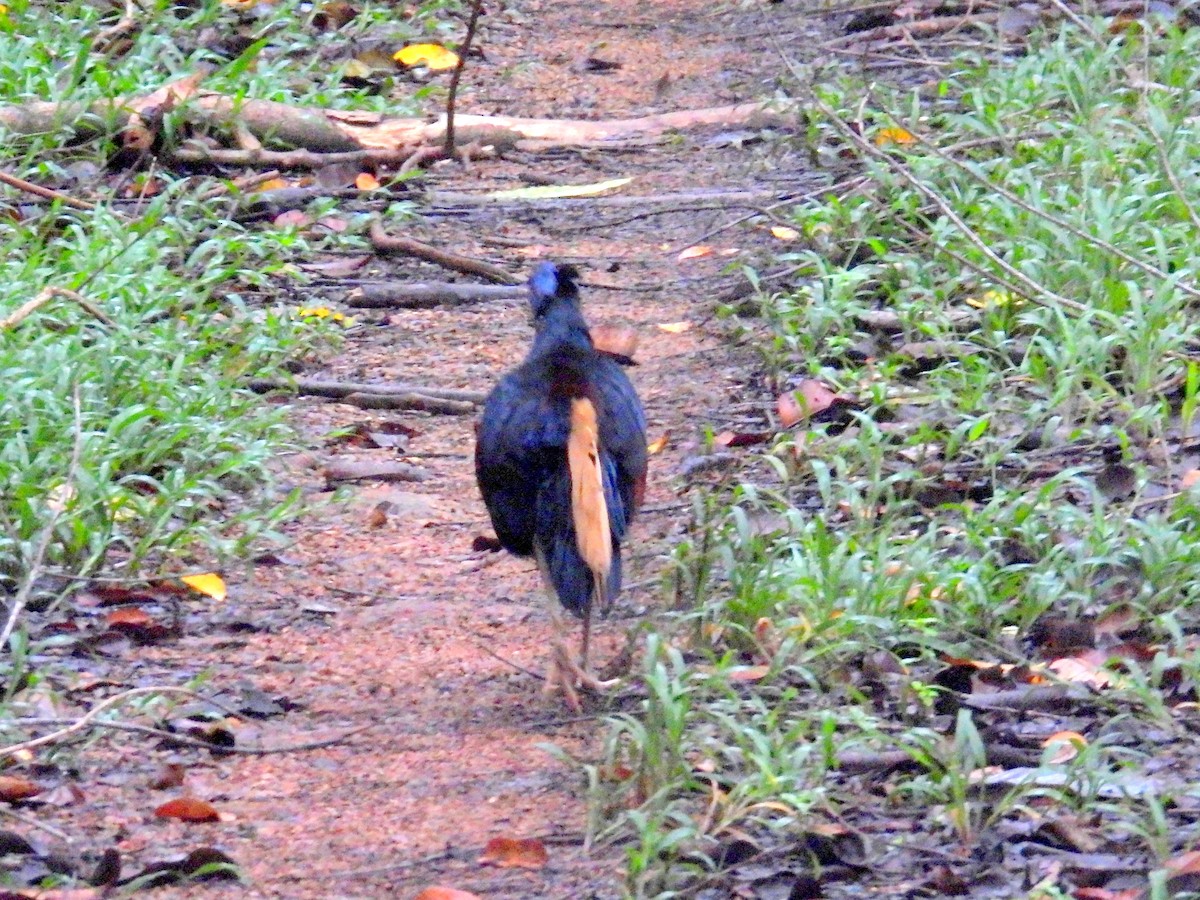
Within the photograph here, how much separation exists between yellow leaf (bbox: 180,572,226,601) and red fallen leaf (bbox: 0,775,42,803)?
40.0 inches

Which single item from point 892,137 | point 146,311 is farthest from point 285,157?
point 892,137

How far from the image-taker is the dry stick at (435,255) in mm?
6609

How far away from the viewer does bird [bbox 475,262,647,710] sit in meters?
3.75

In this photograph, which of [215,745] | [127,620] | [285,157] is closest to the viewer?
[215,745]

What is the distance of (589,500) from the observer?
3.73 m

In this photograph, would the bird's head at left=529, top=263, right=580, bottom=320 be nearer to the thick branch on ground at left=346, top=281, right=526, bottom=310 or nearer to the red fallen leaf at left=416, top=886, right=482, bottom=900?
the red fallen leaf at left=416, top=886, right=482, bottom=900

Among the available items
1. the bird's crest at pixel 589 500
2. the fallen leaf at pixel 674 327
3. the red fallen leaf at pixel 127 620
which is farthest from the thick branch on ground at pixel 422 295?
the bird's crest at pixel 589 500

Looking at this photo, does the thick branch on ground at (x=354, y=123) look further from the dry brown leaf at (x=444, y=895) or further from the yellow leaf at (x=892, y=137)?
the dry brown leaf at (x=444, y=895)

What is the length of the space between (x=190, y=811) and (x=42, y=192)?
3112 mm

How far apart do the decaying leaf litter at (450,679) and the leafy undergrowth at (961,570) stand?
15 millimetres

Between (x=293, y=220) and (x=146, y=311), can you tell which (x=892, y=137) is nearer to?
(x=293, y=220)

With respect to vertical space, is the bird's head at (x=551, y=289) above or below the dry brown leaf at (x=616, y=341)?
above

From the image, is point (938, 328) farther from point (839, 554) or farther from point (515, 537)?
point (515, 537)

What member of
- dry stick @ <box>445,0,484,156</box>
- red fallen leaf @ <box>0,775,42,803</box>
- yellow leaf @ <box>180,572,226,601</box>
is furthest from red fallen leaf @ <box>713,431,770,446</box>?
dry stick @ <box>445,0,484,156</box>
